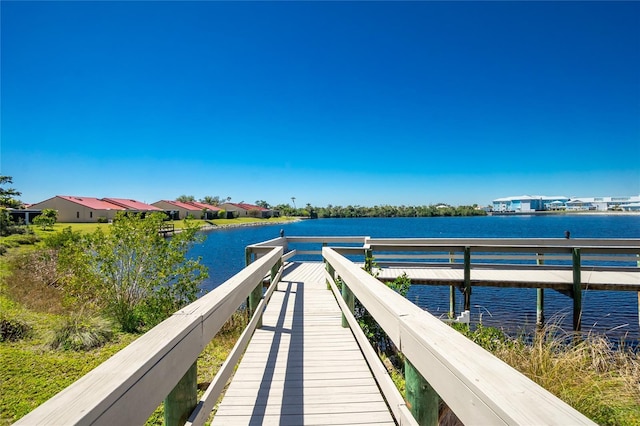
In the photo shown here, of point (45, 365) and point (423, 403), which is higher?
point (423, 403)

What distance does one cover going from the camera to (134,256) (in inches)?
285

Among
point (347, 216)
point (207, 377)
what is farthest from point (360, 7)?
point (347, 216)

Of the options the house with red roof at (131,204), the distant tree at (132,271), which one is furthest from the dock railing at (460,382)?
the house with red roof at (131,204)

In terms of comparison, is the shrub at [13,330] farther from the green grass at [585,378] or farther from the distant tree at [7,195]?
the distant tree at [7,195]

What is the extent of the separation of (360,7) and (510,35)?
9.39 m

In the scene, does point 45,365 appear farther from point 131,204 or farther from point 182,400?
point 131,204

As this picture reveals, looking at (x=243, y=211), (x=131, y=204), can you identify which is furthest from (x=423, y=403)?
(x=243, y=211)

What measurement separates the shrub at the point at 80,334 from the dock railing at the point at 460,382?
604 cm

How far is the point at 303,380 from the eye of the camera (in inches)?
118

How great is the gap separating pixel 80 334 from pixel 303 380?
4.98 m

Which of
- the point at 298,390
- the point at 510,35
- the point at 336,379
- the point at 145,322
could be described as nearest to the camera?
the point at 298,390

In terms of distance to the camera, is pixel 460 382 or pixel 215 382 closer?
pixel 460 382

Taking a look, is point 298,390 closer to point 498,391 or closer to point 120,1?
point 498,391

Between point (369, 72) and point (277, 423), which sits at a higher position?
point (369, 72)
